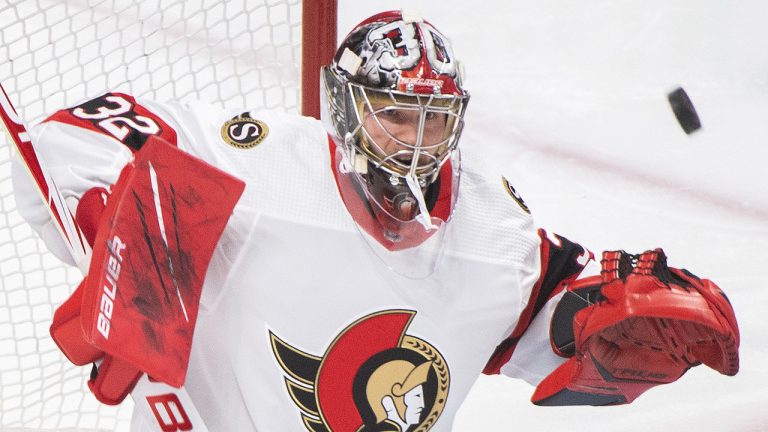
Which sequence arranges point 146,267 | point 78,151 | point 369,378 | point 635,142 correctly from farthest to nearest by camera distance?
point 635,142 → point 369,378 → point 78,151 → point 146,267

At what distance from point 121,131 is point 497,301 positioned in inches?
26.1

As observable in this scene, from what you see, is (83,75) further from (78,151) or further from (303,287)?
(303,287)

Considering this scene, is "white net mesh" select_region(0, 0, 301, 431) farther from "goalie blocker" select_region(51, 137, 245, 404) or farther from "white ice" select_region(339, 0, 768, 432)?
"goalie blocker" select_region(51, 137, 245, 404)

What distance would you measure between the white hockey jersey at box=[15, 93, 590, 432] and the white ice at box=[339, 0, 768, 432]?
78cm

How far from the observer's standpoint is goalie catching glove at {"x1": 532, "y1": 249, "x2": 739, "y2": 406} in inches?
68.8

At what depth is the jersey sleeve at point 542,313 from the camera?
1997 millimetres

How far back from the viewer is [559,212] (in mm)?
2961

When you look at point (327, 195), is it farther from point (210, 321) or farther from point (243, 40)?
point (243, 40)

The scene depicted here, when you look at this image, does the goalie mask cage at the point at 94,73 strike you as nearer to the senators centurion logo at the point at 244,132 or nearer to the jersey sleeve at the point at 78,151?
the senators centurion logo at the point at 244,132

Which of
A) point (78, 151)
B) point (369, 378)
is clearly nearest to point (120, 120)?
point (78, 151)

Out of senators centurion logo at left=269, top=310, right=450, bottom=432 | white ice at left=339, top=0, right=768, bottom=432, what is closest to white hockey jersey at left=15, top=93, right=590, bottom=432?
senators centurion logo at left=269, top=310, right=450, bottom=432

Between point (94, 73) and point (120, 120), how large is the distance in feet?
2.27

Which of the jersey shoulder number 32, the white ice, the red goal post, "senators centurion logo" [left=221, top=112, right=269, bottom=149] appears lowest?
the white ice

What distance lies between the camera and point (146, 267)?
1.59 m
